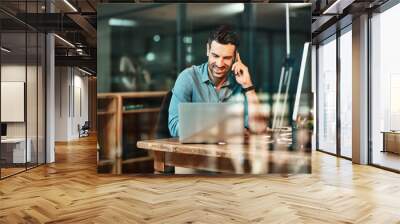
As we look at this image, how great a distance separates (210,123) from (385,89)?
139 inches

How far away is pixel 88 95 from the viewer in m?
20.2

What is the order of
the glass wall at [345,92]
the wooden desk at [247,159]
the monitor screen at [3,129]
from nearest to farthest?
the wooden desk at [247,159] → the monitor screen at [3,129] → the glass wall at [345,92]

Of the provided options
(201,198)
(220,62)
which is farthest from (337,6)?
(201,198)

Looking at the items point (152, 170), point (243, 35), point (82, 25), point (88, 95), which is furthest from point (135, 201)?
point (88, 95)

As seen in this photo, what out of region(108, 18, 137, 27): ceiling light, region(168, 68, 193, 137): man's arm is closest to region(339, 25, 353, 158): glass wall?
region(168, 68, 193, 137): man's arm

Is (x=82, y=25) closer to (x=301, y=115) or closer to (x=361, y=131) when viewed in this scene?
(x=301, y=115)

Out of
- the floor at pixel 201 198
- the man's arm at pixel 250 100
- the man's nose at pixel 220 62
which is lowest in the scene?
the floor at pixel 201 198

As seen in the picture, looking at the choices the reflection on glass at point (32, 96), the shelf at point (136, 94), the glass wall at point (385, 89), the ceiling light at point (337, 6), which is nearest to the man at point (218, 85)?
the shelf at point (136, 94)

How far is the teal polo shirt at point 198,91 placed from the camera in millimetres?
6277

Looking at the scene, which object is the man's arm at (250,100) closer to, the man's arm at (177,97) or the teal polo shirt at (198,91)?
the teal polo shirt at (198,91)

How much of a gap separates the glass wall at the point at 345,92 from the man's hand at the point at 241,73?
3.21m

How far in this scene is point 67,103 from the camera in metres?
15.0

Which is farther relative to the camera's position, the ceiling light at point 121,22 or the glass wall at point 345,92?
the glass wall at point 345,92

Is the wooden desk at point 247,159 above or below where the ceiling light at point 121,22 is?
below
